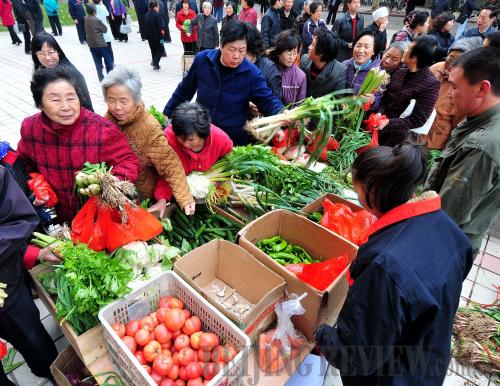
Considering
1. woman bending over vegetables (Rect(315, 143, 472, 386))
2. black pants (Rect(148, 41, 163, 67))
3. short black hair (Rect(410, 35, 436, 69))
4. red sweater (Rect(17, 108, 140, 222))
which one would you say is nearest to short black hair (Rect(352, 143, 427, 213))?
woman bending over vegetables (Rect(315, 143, 472, 386))

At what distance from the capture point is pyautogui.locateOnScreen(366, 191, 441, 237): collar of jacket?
1257 millimetres

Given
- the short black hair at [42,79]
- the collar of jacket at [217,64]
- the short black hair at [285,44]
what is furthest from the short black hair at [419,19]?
the short black hair at [42,79]

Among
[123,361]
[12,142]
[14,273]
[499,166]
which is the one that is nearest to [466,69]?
[499,166]

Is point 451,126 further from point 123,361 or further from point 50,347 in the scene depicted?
point 50,347

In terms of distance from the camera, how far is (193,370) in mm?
1558

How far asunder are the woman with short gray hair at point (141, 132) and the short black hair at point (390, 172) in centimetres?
139

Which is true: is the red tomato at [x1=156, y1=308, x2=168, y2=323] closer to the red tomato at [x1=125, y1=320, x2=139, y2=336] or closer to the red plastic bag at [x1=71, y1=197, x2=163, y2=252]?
the red tomato at [x1=125, y1=320, x2=139, y2=336]

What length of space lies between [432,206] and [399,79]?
2831 millimetres

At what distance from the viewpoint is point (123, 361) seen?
5.05 ft

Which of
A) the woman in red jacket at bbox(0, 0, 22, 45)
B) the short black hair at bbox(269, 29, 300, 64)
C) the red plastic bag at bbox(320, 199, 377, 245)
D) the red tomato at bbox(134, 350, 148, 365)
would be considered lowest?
the red tomato at bbox(134, 350, 148, 365)

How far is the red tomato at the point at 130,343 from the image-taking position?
160 cm

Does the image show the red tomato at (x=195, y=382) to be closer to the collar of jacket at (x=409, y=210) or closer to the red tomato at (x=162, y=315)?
the red tomato at (x=162, y=315)

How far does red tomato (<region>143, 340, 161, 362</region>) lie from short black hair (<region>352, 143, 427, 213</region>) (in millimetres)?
1301

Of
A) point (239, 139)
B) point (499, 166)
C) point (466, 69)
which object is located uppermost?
point (466, 69)
